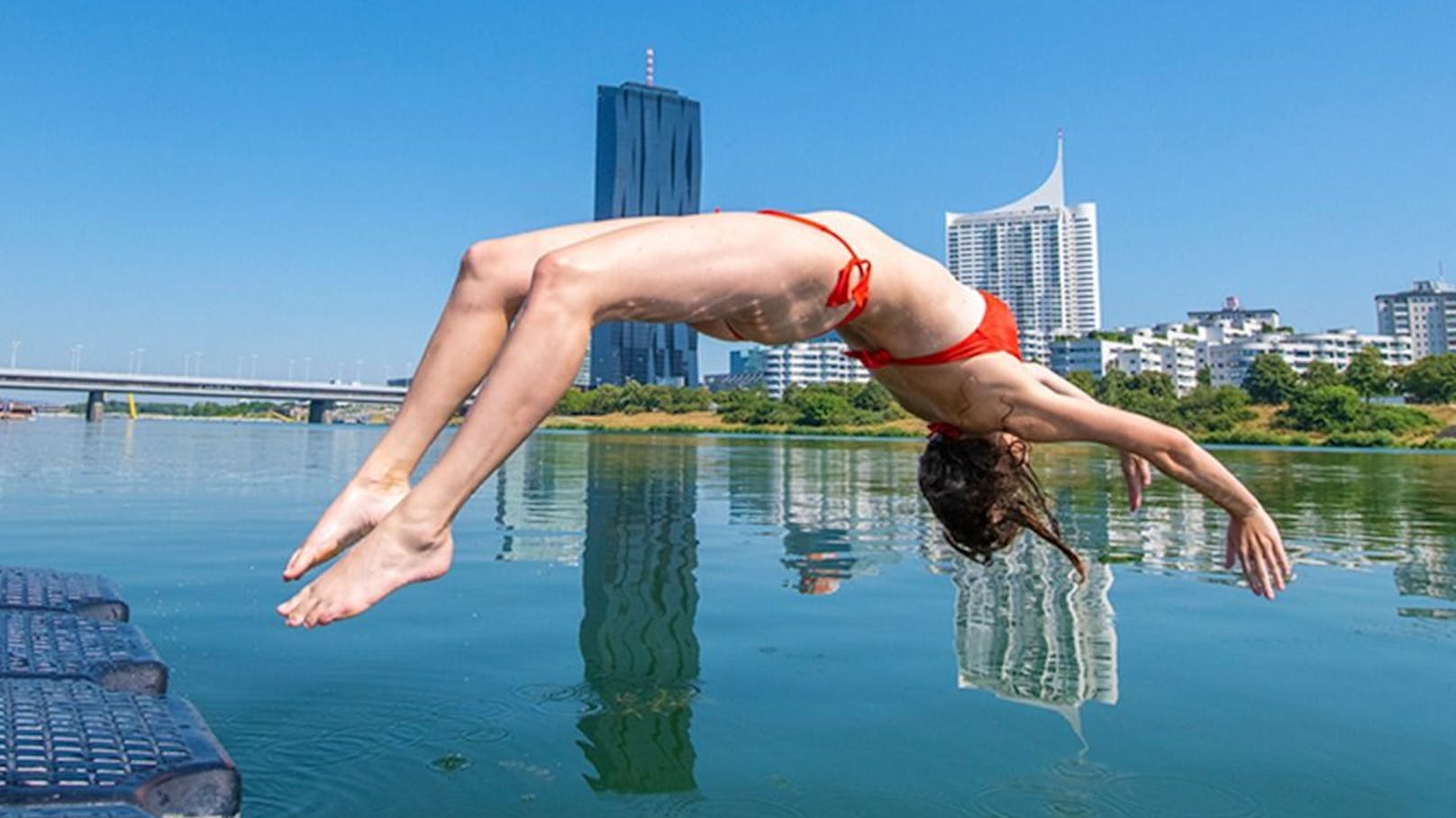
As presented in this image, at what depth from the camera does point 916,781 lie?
3.16 metres

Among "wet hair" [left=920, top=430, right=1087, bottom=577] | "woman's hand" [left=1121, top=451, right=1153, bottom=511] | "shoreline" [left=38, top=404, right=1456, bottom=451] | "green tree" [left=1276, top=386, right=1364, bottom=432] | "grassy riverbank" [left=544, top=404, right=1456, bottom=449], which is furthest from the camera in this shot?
"green tree" [left=1276, top=386, right=1364, bottom=432]

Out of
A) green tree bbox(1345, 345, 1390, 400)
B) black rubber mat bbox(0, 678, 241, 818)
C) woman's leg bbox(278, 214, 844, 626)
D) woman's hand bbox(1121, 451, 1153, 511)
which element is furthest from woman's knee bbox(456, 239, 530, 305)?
green tree bbox(1345, 345, 1390, 400)

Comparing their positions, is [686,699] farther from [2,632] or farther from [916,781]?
[2,632]

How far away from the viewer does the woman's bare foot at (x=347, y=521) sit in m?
2.72

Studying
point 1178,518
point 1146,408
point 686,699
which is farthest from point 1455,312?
point 686,699

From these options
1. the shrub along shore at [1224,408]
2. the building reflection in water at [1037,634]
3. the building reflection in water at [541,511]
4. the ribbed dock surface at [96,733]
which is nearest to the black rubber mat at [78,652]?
the ribbed dock surface at [96,733]

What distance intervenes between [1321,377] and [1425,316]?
10043cm

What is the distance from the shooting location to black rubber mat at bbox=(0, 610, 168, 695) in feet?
9.39

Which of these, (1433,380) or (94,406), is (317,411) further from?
(1433,380)

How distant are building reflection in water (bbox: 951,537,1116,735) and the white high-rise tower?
7137 inches

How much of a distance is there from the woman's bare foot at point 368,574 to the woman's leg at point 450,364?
0.79 feet

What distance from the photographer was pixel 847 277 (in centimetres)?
266

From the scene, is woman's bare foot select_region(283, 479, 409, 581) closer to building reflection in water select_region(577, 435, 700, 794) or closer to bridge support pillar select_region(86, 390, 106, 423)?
building reflection in water select_region(577, 435, 700, 794)

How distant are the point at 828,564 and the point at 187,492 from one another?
9423 millimetres
